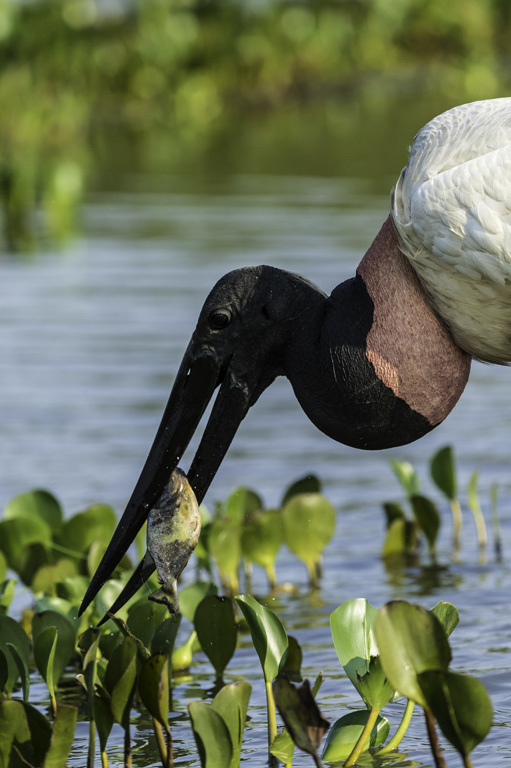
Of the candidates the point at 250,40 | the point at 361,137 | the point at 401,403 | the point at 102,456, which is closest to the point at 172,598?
the point at 401,403

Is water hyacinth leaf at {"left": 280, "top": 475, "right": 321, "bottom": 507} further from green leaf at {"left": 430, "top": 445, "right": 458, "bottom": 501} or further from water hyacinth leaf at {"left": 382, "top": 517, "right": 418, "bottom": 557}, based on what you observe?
green leaf at {"left": 430, "top": 445, "right": 458, "bottom": 501}

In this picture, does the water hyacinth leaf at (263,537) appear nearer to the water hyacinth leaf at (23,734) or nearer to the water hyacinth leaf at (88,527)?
the water hyacinth leaf at (88,527)

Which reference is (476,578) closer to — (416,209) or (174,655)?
(174,655)

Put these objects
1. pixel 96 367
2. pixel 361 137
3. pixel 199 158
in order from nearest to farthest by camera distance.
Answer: pixel 96 367
pixel 199 158
pixel 361 137

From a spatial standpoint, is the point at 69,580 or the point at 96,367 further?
the point at 96,367

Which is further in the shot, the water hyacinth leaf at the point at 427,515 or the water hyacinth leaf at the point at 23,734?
the water hyacinth leaf at the point at 427,515

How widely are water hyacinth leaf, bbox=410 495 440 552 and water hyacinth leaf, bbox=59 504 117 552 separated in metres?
1.09

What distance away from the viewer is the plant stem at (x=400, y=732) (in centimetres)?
342

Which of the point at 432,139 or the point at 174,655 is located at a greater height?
the point at 432,139

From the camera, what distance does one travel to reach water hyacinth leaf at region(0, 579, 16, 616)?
406cm

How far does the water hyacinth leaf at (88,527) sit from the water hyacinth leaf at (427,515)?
1.09 m

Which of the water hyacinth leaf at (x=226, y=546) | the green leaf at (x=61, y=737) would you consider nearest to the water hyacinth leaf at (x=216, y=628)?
the green leaf at (x=61, y=737)

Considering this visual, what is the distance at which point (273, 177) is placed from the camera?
51.8 ft

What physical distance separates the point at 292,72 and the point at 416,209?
22.2 m
